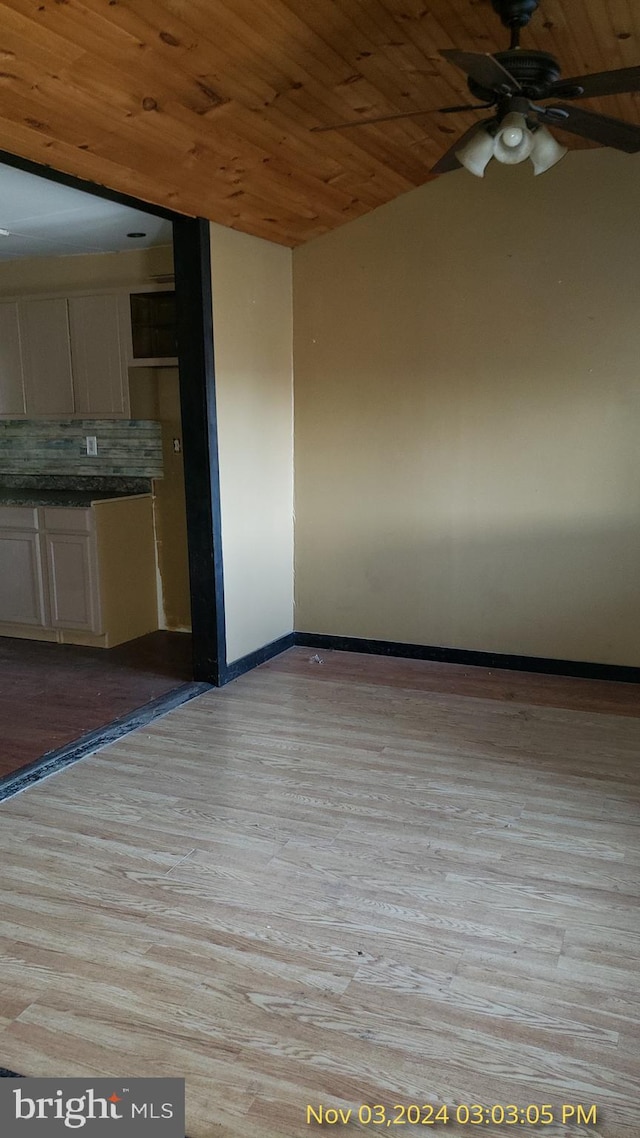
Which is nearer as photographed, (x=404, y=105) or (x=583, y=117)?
(x=583, y=117)

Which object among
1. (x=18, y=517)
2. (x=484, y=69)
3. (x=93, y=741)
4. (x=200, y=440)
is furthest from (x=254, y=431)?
(x=484, y=69)

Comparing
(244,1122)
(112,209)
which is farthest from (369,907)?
(112,209)

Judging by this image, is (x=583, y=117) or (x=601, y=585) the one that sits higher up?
(x=583, y=117)

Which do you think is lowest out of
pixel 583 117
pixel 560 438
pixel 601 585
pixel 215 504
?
pixel 601 585

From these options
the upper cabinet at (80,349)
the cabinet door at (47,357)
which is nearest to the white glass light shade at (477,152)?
the upper cabinet at (80,349)

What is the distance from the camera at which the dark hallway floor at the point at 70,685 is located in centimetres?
377

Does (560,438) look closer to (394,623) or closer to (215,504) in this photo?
(394,623)

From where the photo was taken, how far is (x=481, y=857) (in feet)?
9.06

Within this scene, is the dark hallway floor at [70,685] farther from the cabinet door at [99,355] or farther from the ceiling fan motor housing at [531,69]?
the ceiling fan motor housing at [531,69]

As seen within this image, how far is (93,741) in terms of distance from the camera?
12.1 feet

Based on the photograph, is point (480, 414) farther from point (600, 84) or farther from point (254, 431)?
point (600, 84)

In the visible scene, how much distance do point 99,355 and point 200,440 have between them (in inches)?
56.3

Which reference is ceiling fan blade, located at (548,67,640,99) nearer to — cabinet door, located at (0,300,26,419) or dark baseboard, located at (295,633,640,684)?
dark baseboard, located at (295,633,640,684)

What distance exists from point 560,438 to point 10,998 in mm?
3605
